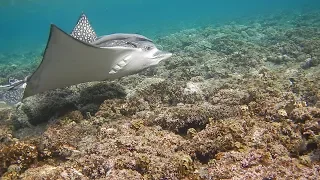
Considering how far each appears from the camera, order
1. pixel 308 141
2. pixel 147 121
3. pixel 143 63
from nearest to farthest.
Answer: pixel 308 141
pixel 147 121
pixel 143 63

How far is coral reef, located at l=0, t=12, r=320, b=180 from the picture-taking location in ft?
8.33

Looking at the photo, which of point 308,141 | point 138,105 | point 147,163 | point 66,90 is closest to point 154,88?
point 138,105

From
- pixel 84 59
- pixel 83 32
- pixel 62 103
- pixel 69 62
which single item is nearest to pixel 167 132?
pixel 84 59

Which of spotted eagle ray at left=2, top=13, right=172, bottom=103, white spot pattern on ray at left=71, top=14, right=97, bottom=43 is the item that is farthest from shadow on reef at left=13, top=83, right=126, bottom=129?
white spot pattern on ray at left=71, top=14, right=97, bottom=43

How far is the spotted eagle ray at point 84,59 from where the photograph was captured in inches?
134

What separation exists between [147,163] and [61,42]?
204 centimetres

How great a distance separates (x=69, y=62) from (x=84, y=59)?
229 millimetres

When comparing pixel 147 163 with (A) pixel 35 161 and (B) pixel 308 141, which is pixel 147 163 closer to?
(A) pixel 35 161

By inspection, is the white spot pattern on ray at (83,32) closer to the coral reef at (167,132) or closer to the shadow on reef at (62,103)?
the coral reef at (167,132)

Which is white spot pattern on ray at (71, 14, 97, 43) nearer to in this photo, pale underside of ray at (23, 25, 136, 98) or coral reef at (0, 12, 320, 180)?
coral reef at (0, 12, 320, 180)

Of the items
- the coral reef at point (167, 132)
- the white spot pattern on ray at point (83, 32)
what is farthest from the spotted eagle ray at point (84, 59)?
the white spot pattern on ray at point (83, 32)

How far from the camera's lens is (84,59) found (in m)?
3.71

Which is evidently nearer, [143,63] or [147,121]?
[147,121]

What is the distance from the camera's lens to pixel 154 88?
486cm
